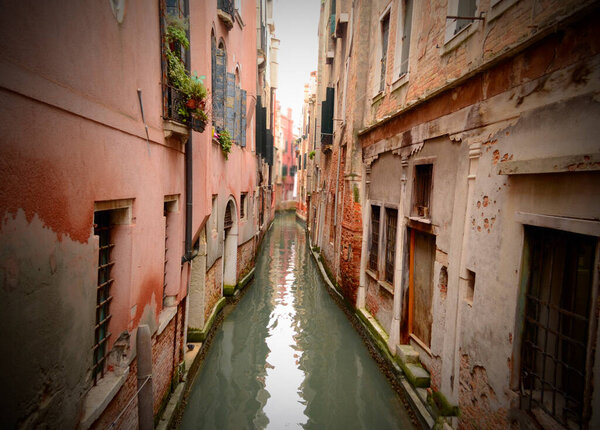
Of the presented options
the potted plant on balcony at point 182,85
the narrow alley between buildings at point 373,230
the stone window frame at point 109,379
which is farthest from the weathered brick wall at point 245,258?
the stone window frame at point 109,379

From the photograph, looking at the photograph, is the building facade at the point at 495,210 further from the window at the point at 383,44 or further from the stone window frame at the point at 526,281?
the window at the point at 383,44

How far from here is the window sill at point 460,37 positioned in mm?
4215

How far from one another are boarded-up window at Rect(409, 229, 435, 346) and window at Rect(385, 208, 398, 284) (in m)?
0.75

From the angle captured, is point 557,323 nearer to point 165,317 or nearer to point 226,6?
point 165,317

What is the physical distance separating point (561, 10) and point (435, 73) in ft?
7.88

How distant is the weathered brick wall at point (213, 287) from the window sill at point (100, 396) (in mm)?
3943

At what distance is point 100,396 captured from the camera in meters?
2.93

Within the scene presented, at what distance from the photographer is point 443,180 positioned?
4.88 metres

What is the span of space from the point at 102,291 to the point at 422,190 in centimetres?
487

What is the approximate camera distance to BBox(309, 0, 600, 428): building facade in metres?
2.74

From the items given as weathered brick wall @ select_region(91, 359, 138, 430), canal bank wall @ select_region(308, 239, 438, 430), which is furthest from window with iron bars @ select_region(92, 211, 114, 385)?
canal bank wall @ select_region(308, 239, 438, 430)

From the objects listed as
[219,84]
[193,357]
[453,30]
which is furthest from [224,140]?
[453,30]

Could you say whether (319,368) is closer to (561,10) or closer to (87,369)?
(87,369)

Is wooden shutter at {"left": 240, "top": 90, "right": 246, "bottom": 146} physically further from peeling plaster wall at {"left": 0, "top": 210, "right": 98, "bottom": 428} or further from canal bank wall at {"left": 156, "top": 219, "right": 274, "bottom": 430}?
peeling plaster wall at {"left": 0, "top": 210, "right": 98, "bottom": 428}
